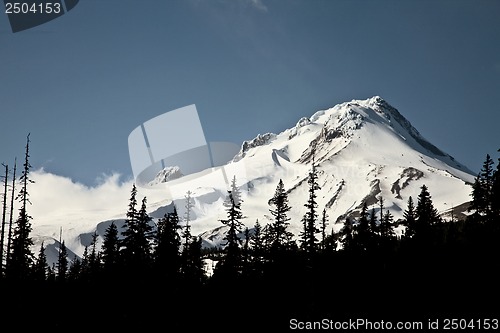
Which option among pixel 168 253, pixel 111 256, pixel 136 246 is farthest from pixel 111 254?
pixel 136 246

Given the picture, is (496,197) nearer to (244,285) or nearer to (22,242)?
(244,285)

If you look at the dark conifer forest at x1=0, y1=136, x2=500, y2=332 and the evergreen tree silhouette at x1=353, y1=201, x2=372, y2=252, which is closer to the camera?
the dark conifer forest at x1=0, y1=136, x2=500, y2=332

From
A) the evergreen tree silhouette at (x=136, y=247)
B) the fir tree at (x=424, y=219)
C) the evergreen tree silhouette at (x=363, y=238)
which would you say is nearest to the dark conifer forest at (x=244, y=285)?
the evergreen tree silhouette at (x=136, y=247)

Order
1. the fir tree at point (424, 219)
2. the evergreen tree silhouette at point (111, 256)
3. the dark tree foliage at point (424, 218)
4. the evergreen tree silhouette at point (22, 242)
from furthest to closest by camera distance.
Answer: the dark tree foliage at point (424, 218) → the fir tree at point (424, 219) → the evergreen tree silhouette at point (111, 256) → the evergreen tree silhouette at point (22, 242)

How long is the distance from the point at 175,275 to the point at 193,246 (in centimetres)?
367

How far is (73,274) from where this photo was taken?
214 feet

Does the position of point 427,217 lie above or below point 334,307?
above

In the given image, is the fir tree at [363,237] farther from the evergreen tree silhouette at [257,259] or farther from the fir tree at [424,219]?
the evergreen tree silhouette at [257,259]

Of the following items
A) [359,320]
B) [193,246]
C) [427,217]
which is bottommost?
[359,320]

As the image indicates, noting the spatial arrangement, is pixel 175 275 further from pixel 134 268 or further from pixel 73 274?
pixel 73 274

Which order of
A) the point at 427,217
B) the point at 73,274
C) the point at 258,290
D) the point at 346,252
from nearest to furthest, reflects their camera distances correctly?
the point at 258,290
the point at 346,252
the point at 427,217
the point at 73,274

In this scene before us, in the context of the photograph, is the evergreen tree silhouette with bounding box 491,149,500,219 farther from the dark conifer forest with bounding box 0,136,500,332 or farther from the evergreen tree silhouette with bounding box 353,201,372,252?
the evergreen tree silhouette with bounding box 353,201,372,252

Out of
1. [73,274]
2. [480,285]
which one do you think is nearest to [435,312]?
[480,285]

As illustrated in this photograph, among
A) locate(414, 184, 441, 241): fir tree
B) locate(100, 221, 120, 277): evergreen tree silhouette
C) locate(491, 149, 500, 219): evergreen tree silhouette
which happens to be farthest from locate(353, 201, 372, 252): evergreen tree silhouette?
locate(100, 221, 120, 277): evergreen tree silhouette
